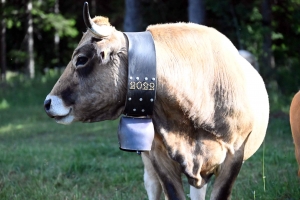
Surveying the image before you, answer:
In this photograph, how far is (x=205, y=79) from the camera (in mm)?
4414

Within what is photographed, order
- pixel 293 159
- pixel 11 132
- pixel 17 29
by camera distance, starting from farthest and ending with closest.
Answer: pixel 17 29
pixel 11 132
pixel 293 159

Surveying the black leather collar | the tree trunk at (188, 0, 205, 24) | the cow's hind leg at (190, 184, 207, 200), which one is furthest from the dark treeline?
the black leather collar

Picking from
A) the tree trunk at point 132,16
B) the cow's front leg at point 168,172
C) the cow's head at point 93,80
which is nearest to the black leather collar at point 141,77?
the cow's head at point 93,80

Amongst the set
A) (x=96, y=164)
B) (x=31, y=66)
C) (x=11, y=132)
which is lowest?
(x=31, y=66)

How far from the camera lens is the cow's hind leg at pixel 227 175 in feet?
15.2

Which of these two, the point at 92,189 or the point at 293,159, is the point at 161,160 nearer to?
the point at 92,189

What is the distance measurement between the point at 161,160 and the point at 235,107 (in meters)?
0.68

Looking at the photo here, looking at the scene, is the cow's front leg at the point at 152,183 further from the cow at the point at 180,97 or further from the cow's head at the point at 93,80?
the cow's head at the point at 93,80

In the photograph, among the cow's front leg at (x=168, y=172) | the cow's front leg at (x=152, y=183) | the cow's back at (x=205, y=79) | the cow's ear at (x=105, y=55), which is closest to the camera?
the cow's ear at (x=105, y=55)

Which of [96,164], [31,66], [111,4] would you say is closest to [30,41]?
[31,66]

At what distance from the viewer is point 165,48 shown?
170 inches

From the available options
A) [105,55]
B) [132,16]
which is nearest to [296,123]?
[105,55]

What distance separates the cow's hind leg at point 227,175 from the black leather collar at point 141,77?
2.71ft

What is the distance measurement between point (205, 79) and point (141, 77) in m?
0.53
